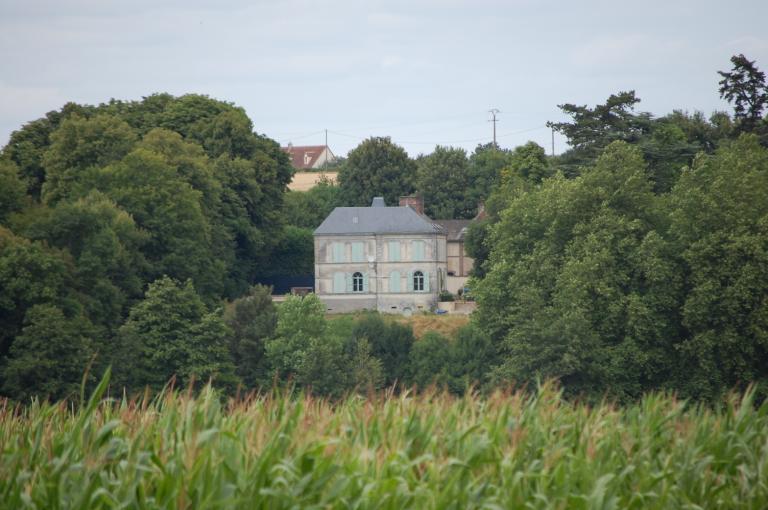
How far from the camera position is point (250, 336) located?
5200cm

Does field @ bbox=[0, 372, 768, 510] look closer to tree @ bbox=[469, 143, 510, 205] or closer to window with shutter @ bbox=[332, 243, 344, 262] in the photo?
window with shutter @ bbox=[332, 243, 344, 262]

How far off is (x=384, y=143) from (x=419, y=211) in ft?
58.5

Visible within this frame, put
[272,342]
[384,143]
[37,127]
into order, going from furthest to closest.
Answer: [384,143]
[37,127]
[272,342]

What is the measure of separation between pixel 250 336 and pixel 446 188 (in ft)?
132

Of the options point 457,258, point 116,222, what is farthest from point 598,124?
point 116,222

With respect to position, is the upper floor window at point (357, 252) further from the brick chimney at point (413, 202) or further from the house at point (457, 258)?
the house at point (457, 258)

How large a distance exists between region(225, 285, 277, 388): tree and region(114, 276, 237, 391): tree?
2.98m

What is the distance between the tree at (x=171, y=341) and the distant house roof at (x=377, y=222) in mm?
22066

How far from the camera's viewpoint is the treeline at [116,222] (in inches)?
1590

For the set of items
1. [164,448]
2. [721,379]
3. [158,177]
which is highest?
[158,177]

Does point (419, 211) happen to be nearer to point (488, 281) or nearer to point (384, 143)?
point (384, 143)

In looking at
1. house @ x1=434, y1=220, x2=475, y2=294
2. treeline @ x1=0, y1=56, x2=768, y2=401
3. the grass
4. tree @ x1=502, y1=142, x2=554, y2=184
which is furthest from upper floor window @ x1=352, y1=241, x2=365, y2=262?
tree @ x1=502, y1=142, x2=554, y2=184

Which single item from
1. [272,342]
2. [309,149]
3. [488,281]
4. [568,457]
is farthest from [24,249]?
[309,149]

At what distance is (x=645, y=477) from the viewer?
12.0 meters
